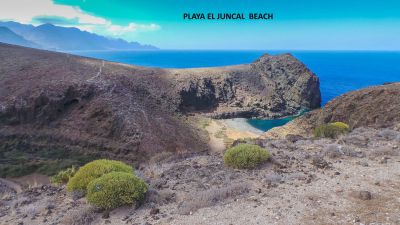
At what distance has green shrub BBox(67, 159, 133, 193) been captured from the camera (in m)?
10.8

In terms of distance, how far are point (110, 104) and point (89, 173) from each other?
36826 millimetres

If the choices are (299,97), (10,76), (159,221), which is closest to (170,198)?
(159,221)

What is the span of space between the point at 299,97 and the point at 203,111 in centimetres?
2559

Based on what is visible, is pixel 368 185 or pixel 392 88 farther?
pixel 392 88

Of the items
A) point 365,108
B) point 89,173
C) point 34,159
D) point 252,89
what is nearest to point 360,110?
point 365,108

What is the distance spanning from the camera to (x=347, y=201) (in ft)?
28.1

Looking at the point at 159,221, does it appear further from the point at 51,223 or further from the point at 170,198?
the point at 51,223

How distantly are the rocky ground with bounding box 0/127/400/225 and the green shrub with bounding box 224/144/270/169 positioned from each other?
30cm

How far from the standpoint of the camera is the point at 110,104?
1839 inches

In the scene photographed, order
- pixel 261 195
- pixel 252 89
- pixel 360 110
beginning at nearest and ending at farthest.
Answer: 1. pixel 261 195
2. pixel 360 110
3. pixel 252 89

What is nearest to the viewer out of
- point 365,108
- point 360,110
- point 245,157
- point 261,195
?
Result: point 261,195

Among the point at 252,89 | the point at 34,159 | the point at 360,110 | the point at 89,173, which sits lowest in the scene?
the point at 34,159

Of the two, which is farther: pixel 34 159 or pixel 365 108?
pixel 34 159

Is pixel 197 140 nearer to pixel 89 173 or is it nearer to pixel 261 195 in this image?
pixel 89 173
